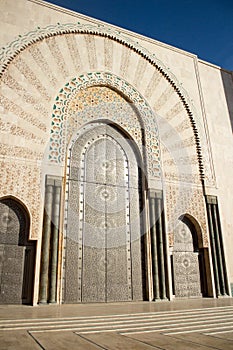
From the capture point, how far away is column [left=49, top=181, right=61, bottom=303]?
3.20 m

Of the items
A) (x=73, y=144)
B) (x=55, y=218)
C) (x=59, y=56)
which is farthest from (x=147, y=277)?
(x=59, y=56)

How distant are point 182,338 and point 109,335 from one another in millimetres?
396

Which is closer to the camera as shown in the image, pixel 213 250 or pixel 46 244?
pixel 46 244

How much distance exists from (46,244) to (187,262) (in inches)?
80.0

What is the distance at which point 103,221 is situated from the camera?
12.6 ft

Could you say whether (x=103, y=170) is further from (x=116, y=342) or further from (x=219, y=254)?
(x=116, y=342)

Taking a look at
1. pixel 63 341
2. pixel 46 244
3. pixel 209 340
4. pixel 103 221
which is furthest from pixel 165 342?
pixel 103 221

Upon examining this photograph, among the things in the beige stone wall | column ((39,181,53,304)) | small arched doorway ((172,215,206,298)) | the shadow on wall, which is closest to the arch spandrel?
column ((39,181,53,304))

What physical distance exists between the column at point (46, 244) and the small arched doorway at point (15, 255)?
11 cm

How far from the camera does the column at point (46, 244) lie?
3148 millimetres

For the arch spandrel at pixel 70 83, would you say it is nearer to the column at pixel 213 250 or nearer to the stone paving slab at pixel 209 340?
the column at pixel 213 250

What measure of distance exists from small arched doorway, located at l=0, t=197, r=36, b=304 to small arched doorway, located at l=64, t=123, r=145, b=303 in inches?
17.8

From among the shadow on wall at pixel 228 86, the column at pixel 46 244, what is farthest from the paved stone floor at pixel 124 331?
the shadow on wall at pixel 228 86

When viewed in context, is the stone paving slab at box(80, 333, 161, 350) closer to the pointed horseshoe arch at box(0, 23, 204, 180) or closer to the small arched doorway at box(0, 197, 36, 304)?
the small arched doorway at box(0, 197, 36, 304)
